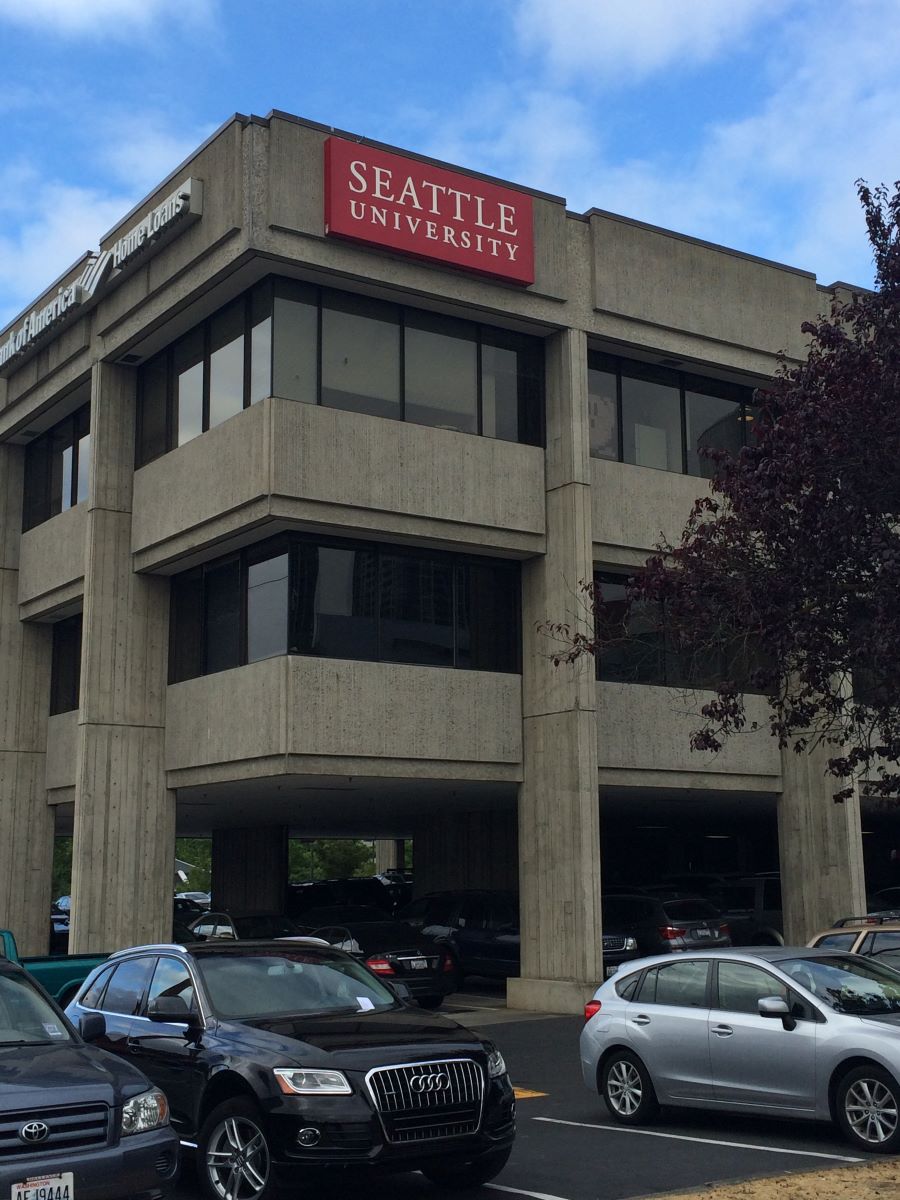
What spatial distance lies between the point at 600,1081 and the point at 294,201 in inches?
560

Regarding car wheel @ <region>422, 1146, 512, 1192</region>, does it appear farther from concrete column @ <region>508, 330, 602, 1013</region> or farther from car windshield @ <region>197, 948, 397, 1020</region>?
concrete column @ <region>508, 330, 602, 1013</region>

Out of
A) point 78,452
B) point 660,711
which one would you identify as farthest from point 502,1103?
point 78,452

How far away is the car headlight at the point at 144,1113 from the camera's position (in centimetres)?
730

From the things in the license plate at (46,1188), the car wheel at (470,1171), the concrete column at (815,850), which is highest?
the concrete column at (815,850)

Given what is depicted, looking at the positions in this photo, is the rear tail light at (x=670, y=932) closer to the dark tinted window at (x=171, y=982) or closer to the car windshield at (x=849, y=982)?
the car windshield at (x=849, y=982)

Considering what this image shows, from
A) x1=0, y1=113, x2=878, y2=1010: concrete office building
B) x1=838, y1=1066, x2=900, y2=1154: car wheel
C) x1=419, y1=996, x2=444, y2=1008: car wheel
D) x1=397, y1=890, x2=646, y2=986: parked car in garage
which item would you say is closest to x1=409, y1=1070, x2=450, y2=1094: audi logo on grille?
x1=838, y1=1066, x2=900, y2=1154: car wheel

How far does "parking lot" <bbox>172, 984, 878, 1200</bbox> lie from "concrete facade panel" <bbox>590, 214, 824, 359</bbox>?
15062 mm

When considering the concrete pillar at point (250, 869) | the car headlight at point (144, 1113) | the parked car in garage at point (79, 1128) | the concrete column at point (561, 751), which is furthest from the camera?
the concrete pillar at point (250, 869)

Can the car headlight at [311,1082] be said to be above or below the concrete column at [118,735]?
below

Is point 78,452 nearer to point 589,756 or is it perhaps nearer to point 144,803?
point 144,803

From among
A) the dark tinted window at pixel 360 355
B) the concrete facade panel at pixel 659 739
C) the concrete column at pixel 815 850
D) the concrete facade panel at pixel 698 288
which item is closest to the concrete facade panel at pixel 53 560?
the dark tinted window at pixel 360 355

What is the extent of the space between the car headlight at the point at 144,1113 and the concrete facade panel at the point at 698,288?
1913 centimetres

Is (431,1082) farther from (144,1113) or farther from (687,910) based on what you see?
(687,910)

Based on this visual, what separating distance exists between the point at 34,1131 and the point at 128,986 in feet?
11.7
